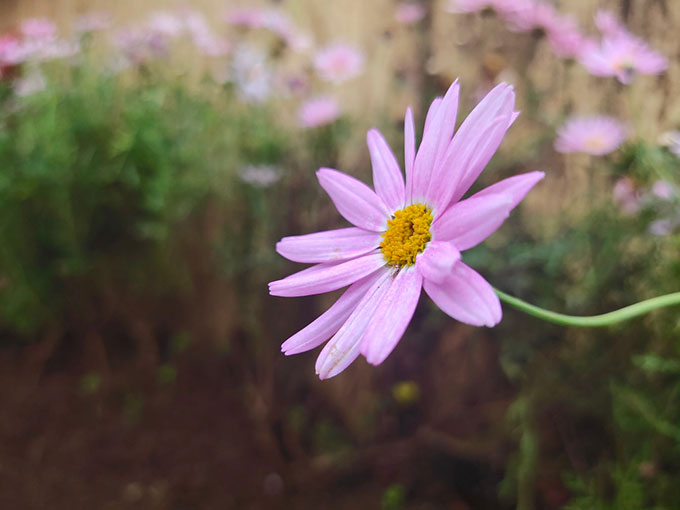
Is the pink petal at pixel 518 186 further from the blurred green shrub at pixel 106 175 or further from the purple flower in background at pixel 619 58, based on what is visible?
Answer: the blurred green shrub at pixel 106 175

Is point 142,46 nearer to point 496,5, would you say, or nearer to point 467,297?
point 496,5

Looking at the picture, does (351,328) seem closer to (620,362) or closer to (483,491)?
(620,362)

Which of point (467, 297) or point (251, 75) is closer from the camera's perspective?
point (467, 297)

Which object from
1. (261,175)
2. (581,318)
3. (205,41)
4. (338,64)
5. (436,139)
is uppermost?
(205,41)

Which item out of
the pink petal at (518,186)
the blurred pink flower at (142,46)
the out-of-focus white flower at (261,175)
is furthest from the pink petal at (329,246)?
the blurred pink flower at (142,46)

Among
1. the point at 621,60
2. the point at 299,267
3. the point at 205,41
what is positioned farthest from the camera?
the point at 205,41

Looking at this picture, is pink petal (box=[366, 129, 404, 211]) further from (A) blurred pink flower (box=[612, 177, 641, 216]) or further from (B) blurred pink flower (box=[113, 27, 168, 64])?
(B) blurred pink flower (box=[113, 27, 168, 64])

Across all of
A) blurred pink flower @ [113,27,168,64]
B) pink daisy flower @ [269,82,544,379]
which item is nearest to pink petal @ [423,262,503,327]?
pink daisy flower @ [269,82,544,379]

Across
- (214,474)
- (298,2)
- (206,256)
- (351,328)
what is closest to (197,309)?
(206,256)

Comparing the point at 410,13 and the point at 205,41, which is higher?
the point at 205,41

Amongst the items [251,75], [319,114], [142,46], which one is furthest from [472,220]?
[142,46]
